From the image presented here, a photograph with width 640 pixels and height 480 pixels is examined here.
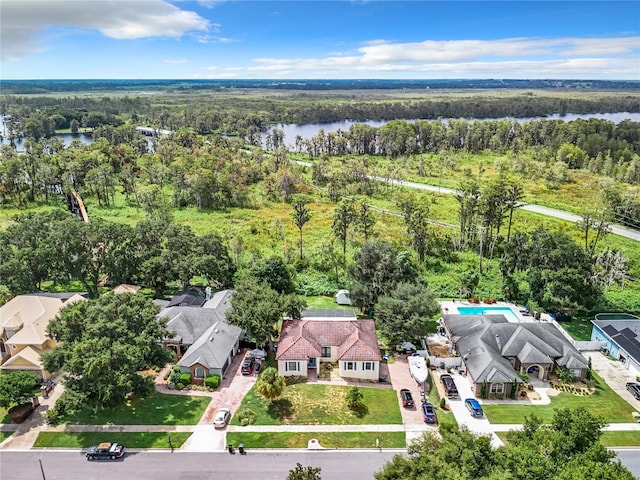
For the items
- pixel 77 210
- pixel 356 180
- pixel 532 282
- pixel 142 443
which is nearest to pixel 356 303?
A: pixel 532 282

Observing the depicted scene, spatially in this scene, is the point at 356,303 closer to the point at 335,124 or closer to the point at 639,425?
the point at 639,425

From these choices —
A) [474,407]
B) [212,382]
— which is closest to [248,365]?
[212,382]

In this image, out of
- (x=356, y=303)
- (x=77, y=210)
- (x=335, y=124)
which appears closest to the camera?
(x=356, y=303)

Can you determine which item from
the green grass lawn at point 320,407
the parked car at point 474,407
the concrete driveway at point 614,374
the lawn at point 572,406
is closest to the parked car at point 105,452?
the green grass lawn at point 320,407

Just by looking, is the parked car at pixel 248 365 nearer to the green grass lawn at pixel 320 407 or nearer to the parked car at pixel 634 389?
the green grass lawn at pixel 320 407

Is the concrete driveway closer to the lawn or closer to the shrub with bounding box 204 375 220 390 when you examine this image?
the lawn
